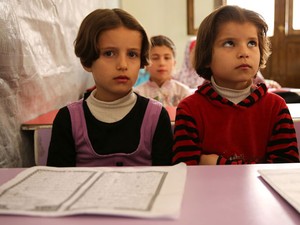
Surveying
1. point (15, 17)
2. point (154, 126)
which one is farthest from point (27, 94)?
point (154, 126)

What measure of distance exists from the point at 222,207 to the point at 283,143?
555 millimetres

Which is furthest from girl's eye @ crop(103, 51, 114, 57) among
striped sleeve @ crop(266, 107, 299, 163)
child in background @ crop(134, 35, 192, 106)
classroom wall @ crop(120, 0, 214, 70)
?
classroom wall @ crop(120, 0, 214, 70)

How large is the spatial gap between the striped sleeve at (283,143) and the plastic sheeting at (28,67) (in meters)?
0.75

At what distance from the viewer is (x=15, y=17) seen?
3.44 feet

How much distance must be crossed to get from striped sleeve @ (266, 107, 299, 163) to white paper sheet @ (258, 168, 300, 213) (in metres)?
0.36

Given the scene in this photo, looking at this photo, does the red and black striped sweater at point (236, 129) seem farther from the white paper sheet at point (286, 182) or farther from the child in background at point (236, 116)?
the white paper sheet at point (286, 182)

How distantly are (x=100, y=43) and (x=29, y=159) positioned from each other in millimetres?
476

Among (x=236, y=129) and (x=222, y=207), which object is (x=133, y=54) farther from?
(x=222, y=207)

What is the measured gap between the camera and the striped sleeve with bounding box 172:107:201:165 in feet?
3.08

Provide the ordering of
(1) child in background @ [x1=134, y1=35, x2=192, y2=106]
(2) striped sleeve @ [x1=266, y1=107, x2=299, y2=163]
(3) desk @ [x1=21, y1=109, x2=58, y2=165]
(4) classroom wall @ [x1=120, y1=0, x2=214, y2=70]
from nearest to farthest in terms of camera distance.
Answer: (2) striped sleeve @ [x1=266, y1=107, x2=299, y2=163], (3) desk @ [x1=21, y1=109, x2=58, y2=165], (1) child in background @ [x1=134, y1=35, x2=192, y2=106], (4) classroom wall @ [x1=120, y1=0, x2=214, y2=70]

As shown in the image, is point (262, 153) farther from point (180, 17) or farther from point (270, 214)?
point (180, 17)

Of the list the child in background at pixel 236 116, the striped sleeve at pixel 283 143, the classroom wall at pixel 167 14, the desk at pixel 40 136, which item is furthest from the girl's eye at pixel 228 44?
the classroom wall at pixel 167 14

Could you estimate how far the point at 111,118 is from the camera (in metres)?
1.00

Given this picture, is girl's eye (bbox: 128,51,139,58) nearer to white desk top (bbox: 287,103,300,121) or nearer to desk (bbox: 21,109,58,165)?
desk (bbox: 21,109,58,165)
